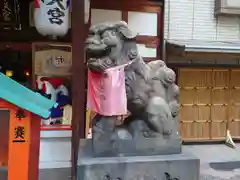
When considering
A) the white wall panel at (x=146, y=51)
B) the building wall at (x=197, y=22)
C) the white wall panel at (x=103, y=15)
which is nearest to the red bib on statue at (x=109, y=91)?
the white wall panel at (x=103, y=15)

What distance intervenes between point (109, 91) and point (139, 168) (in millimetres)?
983

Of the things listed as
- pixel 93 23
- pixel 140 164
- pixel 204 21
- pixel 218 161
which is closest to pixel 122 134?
pixel 140 164

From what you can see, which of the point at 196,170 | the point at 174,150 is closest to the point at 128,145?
the point at 174,150

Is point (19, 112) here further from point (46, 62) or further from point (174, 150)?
point (46, 62)

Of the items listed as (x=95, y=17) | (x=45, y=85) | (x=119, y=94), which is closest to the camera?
(x=119, y=94)

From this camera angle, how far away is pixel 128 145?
348 cm

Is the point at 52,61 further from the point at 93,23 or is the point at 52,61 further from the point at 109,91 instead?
the point at 109,91

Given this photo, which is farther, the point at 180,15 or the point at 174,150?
the point at 180,15

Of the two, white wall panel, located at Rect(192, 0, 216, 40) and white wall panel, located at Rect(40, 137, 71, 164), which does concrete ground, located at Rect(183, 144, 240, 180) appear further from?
white wall panel, located at Rect(192, 0, 216, 40)

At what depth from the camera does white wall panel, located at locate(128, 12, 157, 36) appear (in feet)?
24.5

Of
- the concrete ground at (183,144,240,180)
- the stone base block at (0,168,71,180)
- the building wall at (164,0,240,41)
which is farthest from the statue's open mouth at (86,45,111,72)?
the building wall at (164,0,240,41)

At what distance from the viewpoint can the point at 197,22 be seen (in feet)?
28.8

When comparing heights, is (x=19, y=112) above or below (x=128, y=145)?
above

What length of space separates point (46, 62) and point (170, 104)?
3.76 m
